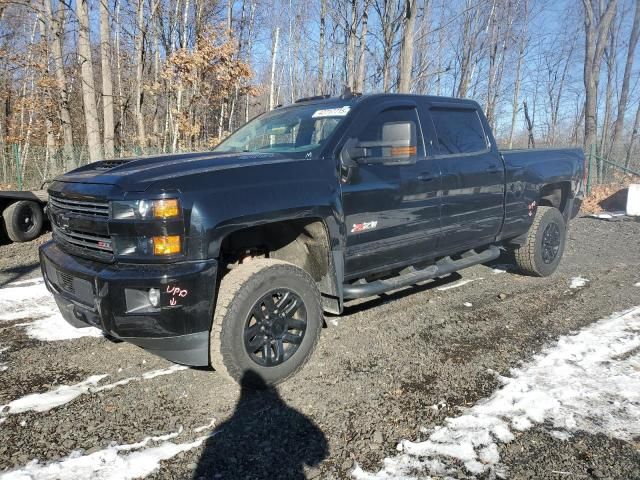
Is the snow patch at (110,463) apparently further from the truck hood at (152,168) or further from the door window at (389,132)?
the door window at (389,132)

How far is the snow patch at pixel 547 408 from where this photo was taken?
241 cm

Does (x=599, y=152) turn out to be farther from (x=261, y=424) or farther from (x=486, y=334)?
(x=261, y=424)

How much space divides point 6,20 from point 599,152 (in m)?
28.8

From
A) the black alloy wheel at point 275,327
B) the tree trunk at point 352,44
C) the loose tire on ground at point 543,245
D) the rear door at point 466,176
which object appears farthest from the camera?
the tree trunk at point 352,44

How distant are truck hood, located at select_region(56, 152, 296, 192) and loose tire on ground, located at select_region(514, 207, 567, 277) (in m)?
3.69

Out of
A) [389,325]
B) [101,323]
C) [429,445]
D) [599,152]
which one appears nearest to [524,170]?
[389,325]

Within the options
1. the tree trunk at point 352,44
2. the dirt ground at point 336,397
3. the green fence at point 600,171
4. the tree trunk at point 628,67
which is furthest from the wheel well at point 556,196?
the tree trunk at point 628,67

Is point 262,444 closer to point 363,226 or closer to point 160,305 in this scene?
point 160,305

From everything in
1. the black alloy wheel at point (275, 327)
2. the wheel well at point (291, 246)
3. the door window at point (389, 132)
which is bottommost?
the black alloy wheel at point (275, 327)

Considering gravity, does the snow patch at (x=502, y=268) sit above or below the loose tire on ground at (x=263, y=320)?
below

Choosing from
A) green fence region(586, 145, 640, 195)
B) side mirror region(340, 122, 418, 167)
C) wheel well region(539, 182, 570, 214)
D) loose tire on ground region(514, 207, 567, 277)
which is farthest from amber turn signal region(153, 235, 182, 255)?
green fence region(586, 145, 640, 195)

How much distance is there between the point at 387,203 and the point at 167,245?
180 centimetres

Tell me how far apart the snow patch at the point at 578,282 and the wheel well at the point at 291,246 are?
3610mm

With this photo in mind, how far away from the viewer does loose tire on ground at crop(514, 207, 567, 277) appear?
5.66m
